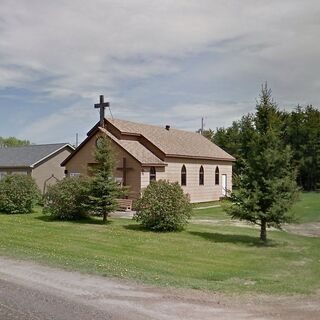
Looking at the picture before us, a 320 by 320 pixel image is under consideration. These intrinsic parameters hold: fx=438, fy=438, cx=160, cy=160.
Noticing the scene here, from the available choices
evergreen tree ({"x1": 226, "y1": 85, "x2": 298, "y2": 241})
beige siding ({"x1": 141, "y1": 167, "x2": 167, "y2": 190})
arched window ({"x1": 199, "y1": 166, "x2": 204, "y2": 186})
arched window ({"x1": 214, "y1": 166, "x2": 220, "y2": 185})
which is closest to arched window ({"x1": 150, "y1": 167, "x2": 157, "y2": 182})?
beige siding ({"x1": 141, "y1": 167, "x2": 167, "y2": 190})

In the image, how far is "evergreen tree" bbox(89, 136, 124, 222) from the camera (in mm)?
22078

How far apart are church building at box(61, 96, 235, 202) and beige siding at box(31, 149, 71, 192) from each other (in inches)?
323

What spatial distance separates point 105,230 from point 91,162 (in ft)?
44.7

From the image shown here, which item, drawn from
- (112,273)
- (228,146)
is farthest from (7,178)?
(228,146)

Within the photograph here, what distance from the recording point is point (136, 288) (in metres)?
8.73

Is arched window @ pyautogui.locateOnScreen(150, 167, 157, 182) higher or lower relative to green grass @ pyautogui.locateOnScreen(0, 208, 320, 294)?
higher

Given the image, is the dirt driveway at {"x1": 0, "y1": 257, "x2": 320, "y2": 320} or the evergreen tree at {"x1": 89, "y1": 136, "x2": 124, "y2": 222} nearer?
the dirt driveway at {"x1": 0, "y1": 257, "x2": 320, "y2": 320}

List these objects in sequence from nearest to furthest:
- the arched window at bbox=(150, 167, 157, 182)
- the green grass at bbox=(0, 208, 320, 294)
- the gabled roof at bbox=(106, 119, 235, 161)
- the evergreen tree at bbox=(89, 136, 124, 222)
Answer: the green grass at bbox=(0, 208, 320, 294) → the evergreen tree at bbox=(89, 136, 124, 222) → the arched window at bbox=(150, 167, 157, 182) → the gabled roof at bbox=(106, 119, 235, 161)

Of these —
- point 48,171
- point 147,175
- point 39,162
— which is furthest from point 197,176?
point 39,162

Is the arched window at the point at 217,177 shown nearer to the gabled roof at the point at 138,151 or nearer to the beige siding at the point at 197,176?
the beige siding at the point at 197,176

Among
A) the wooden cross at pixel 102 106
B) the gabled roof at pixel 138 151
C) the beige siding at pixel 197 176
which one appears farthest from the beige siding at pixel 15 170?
the beige siding at pixel 197 176

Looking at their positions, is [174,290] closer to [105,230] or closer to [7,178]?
[105,230]

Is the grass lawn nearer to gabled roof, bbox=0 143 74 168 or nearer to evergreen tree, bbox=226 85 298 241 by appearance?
evergreen tree, bbox=226 85 298 241

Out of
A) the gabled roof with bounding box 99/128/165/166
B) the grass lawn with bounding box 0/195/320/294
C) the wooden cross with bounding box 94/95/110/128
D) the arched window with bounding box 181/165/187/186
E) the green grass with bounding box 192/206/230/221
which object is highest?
the wooden cross with bounding box 94/95/110/128
